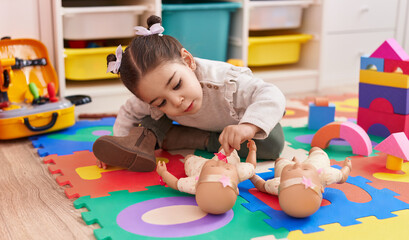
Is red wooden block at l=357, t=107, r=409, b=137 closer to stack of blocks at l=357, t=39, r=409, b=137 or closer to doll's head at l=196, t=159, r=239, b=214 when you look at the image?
stack of blocks at l=357, t=39, r=409, b=137

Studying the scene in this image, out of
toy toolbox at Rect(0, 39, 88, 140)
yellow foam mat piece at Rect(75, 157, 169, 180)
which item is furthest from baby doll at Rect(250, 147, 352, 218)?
toy toolbox at Rect(0, 39, 88, 140)

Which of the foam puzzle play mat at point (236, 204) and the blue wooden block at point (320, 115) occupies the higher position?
the blue wooden block at point (320, 115)

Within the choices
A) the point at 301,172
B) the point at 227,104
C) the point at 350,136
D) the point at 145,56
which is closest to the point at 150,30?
the point at 145,56

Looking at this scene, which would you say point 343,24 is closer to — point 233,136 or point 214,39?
point 214,39

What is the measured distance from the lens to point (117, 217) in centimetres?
90

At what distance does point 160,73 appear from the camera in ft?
3.33

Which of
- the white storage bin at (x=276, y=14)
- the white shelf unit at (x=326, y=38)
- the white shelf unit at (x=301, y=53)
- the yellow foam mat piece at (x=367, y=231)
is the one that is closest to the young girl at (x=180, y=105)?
the yellow foam mat piece at (x=367, y=231)

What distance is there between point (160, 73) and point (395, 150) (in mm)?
584

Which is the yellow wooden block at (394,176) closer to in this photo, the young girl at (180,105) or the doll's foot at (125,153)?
the young girl at (180,105)

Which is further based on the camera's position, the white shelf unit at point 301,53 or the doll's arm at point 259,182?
the white shelf unit at point 301,53

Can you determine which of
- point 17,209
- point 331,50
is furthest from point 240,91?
point 331,50

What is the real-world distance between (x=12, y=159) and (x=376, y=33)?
69.4 inches

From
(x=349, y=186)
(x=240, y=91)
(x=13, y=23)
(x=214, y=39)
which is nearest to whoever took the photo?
(x=349, y=186)

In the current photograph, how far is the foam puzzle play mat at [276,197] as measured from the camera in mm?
850
